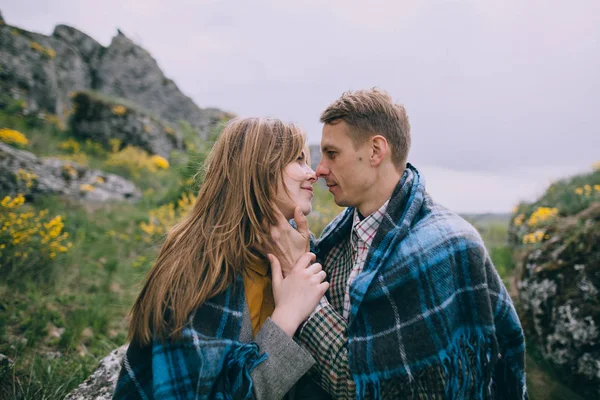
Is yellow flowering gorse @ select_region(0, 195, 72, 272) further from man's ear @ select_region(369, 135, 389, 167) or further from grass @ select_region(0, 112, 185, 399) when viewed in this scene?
man's ear @ select_region(369, 135, 389, 167)

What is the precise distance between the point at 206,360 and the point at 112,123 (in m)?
12.6

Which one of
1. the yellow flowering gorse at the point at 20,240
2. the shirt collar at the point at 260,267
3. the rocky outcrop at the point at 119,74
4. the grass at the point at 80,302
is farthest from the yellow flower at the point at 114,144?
the shirt collar at the point at 260,267

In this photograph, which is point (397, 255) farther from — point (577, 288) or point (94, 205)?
point (94, 205)

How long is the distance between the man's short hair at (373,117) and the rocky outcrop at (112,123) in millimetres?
11571

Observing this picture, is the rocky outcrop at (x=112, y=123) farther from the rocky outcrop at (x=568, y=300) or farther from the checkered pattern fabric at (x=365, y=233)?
the rocky outcrop at (x=568, y=300)

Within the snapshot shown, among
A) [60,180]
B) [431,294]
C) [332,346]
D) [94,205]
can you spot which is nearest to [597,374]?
[431,294]

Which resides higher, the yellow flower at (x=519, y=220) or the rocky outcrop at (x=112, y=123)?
the rocky outcrop at (x=112, y=123)

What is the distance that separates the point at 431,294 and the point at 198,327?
3.57 ft

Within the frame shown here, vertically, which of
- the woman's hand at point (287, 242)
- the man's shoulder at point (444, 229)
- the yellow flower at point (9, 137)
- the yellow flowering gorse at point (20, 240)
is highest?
the man's shoulder at point (444, 229)

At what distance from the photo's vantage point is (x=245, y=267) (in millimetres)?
1796

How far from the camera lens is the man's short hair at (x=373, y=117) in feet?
6.69

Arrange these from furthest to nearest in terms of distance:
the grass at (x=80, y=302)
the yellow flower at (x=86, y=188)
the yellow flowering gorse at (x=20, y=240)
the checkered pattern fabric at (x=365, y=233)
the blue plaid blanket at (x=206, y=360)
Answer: the yellow flower at (x=86, y=188)
the yellow flowering gorse at (x=20, y=240)
the grass at (x=80, y=302)
the checkered pattern fabric at (x=365, y=233)
the blue plaid blanket at (x=206, y=360)

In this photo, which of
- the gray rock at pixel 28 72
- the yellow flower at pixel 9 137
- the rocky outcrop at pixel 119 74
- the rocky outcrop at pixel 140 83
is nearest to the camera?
the yellow flower at pixel 9 137

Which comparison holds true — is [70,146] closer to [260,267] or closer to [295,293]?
[260,267]
